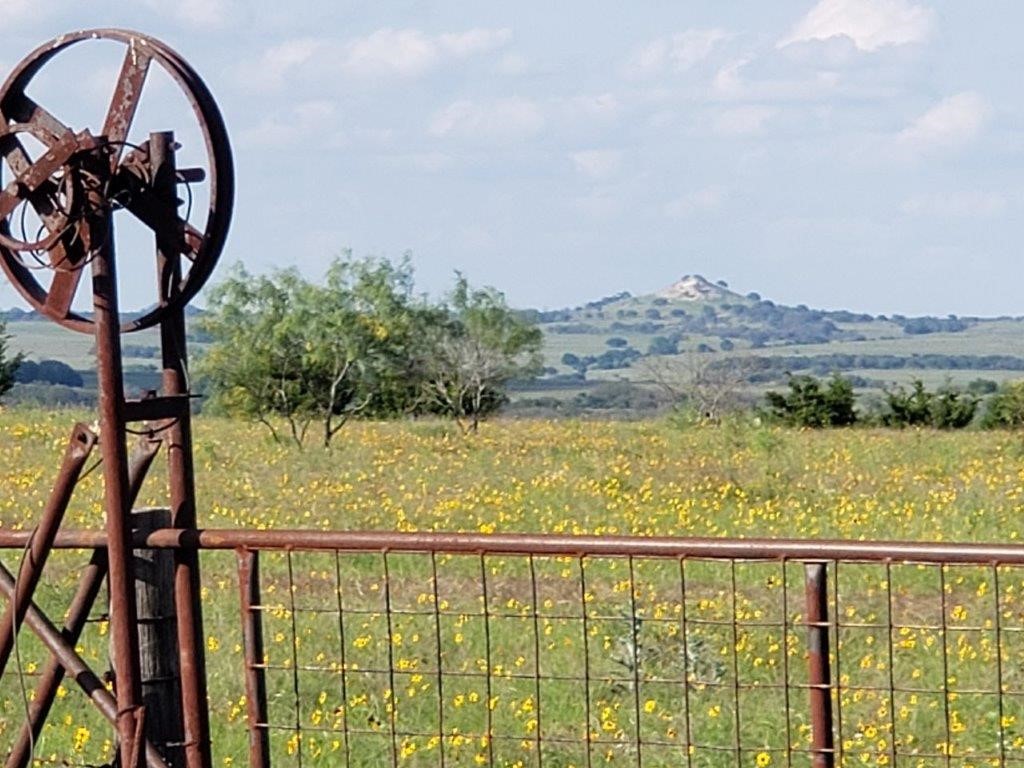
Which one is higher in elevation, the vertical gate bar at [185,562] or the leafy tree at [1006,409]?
the vertical gate bar at [185,562]

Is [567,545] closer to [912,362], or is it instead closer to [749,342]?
[912,362]

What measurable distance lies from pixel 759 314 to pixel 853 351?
40.7 meters

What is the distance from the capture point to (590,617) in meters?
4.46

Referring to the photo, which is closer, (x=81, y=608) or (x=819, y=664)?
(x=819, y=664)

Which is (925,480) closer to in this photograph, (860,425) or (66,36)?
(66,36)

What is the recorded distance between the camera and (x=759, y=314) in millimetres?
185375

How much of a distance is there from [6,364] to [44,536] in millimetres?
31466

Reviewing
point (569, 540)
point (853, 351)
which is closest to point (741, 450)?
point (569, 540)

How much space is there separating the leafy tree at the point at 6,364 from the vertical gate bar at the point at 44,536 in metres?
→ 30.2

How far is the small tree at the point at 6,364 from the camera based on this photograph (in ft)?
111

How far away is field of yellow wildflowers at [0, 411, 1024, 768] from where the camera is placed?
5.92 metres

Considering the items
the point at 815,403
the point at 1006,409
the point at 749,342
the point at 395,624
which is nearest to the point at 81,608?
the point at 395,624

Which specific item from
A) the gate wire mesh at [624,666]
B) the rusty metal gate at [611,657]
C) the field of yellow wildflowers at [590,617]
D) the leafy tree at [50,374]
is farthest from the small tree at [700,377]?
the rusty metal gate at [611,657]

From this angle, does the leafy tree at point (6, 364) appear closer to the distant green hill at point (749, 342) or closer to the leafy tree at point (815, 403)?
the leafy tree at point (815, 403)
